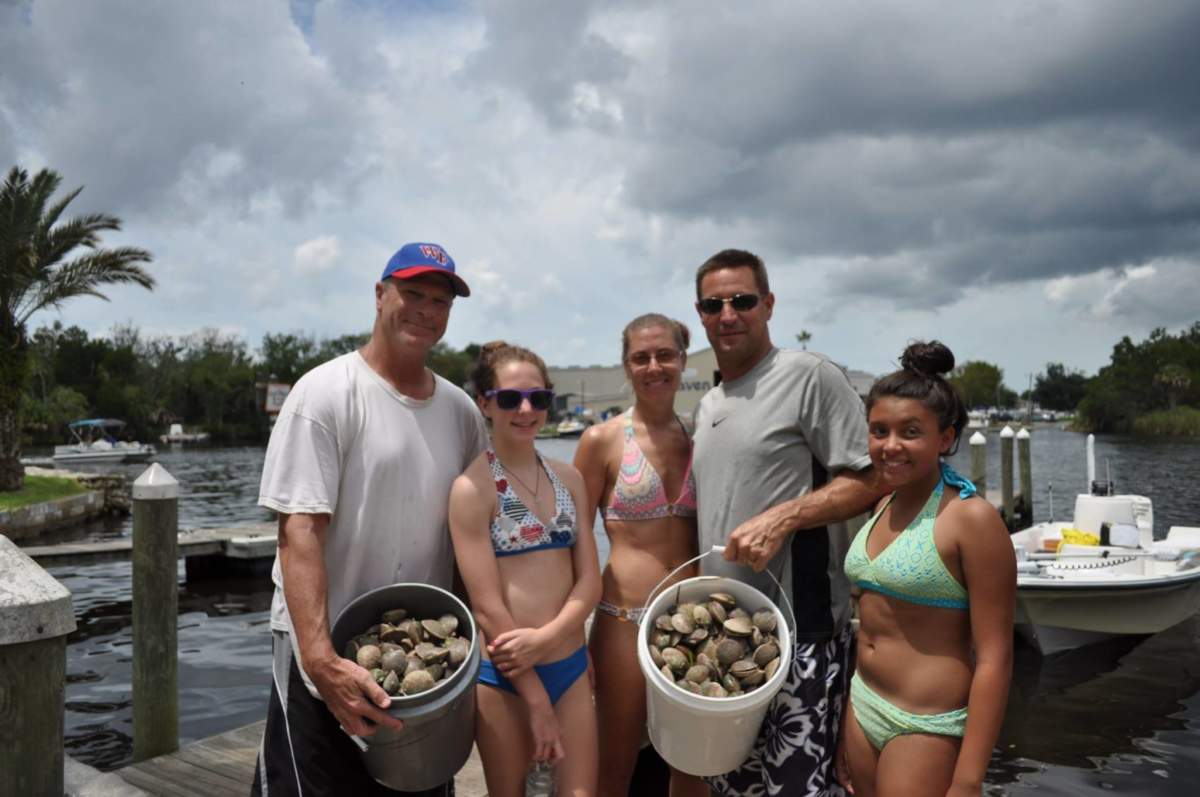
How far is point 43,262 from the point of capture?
2342 centimetres

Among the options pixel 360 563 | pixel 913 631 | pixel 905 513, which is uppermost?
pixel 905 513

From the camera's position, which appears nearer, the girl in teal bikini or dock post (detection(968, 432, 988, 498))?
the girl in teal bikini

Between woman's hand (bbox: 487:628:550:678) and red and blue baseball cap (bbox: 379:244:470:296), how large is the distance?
4.55 feet

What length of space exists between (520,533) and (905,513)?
4.66 feet

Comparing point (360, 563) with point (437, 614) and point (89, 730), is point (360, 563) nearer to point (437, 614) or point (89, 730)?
point (437, 614)

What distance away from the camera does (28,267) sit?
22391 mm

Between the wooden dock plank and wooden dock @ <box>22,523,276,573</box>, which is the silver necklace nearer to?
the wooden dock plank

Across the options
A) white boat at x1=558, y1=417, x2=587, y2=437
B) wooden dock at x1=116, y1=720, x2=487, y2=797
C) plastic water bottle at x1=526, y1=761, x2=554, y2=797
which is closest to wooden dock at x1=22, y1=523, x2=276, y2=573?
wooden dock at x1=116, y1=720, x2=487, y2=797

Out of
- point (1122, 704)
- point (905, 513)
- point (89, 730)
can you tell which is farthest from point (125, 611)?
point (1122, 704)

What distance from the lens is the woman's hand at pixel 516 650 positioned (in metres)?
2.91

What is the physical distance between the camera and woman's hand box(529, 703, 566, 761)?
9.66ft

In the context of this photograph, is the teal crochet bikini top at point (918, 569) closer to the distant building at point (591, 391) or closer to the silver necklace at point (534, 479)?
the silver necklace at point (534, 479)

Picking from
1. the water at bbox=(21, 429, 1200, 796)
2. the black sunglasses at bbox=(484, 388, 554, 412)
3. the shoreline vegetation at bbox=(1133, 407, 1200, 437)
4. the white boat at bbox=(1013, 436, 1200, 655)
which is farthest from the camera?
the shoreline vegetation at bbox=(1133, 407, 1200, 437)

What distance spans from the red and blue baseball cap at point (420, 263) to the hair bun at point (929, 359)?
1755 mm
